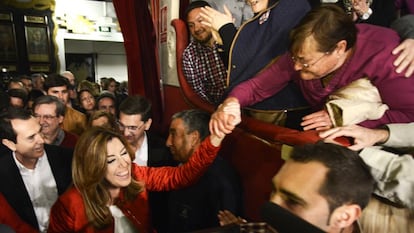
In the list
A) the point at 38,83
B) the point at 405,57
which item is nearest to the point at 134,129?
the point at 405,57

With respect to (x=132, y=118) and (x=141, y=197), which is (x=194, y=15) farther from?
(x=141, y=197)

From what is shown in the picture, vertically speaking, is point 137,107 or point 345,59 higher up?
point 345,59

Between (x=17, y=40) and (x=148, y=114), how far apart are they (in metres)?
5.05

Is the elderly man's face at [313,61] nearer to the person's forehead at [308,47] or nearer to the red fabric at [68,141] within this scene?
the person's forehead at [308,47]

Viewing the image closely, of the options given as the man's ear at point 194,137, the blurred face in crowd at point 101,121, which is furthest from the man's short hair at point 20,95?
the man's ear at point 194,137

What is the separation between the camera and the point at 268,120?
1195mm

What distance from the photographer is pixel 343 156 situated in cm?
64

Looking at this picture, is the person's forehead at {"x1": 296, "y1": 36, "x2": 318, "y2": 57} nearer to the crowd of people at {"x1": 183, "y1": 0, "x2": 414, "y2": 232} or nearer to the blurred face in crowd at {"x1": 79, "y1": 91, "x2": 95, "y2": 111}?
the crowd of people at {"x1": 183, "y1": 0, "x2": 414, "y2": 232}

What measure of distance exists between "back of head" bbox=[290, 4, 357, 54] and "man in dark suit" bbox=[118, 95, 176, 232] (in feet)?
3.27

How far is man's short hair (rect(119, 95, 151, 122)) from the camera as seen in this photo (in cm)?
163

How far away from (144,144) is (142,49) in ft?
3.49

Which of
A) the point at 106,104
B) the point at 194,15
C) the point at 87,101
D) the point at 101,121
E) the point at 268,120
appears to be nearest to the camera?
the point at 268,120

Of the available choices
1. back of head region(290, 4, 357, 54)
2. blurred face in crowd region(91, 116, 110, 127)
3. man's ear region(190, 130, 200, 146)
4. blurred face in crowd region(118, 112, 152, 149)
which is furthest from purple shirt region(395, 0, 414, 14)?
blurred face in crowd region(91, 116, 110, 127)

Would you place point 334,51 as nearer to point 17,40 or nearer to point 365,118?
point 365,118
